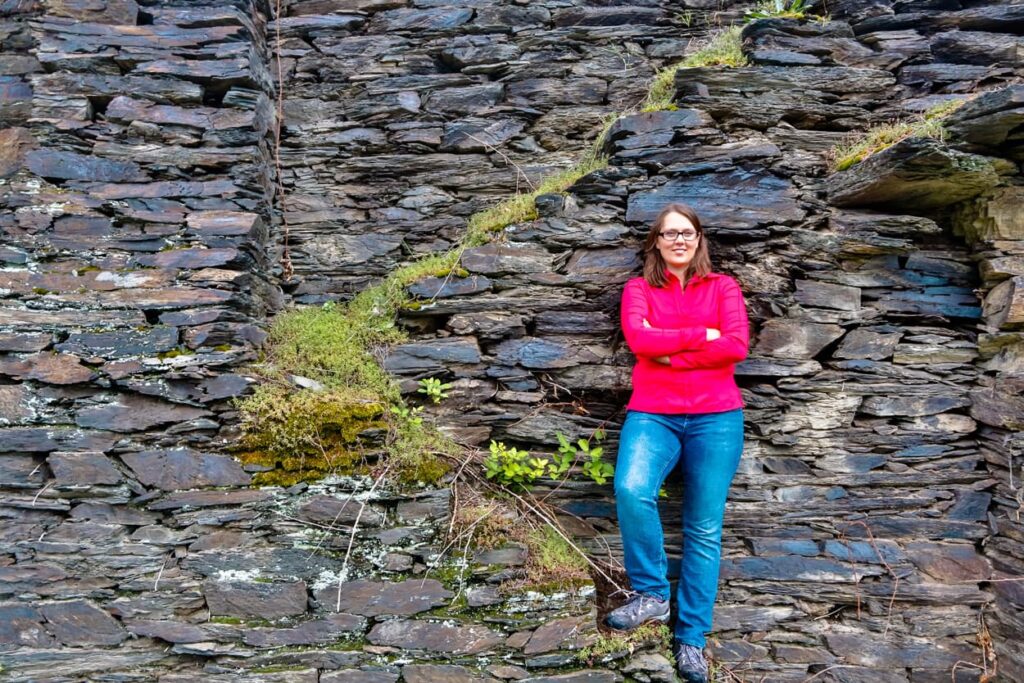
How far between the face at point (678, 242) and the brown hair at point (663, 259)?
0.10ft

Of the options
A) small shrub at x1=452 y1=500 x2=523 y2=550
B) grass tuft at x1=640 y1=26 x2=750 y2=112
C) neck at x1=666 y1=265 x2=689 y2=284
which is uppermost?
grass tuft at x1=640 y1=26 x2=750 y2=112

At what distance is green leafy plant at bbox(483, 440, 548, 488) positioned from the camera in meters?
4.21

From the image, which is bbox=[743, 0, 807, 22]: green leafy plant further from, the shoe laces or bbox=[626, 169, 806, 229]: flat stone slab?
the shoe laces

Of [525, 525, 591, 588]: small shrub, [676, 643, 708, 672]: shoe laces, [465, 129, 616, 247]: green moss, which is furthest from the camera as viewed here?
[465, 129, 616, 247]: green moss

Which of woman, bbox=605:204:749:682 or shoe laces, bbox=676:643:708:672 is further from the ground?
woman, bbox=605:204:749:682

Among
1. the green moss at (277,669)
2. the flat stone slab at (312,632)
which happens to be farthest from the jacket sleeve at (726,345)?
the green moss at (277,669)

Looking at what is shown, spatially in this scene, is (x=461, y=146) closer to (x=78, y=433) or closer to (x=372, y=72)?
(x=372, y=72)

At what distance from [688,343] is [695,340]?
0.15 feet

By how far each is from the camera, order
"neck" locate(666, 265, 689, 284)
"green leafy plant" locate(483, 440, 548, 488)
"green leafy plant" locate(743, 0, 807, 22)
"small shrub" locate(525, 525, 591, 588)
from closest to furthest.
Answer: "small shrub" locate(525, 525, 591, 588), "neck" locate(666, 265, 689, 284), "green leafy plant" locate(483, 440, 548, 488), "green leafy plant" locate(743, 0, 807, 22)

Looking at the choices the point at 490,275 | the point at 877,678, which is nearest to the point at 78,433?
the point at 490,275

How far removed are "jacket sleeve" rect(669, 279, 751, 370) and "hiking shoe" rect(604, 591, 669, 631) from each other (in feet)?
4.63

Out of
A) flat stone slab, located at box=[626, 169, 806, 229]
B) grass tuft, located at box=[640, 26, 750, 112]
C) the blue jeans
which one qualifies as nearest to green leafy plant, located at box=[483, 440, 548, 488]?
the blue jeans

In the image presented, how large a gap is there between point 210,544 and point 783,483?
148 inches

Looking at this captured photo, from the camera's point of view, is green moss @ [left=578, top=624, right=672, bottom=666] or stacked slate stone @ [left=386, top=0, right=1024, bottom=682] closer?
green moss @ [left=578, top=624, right=672, bottom=666]
